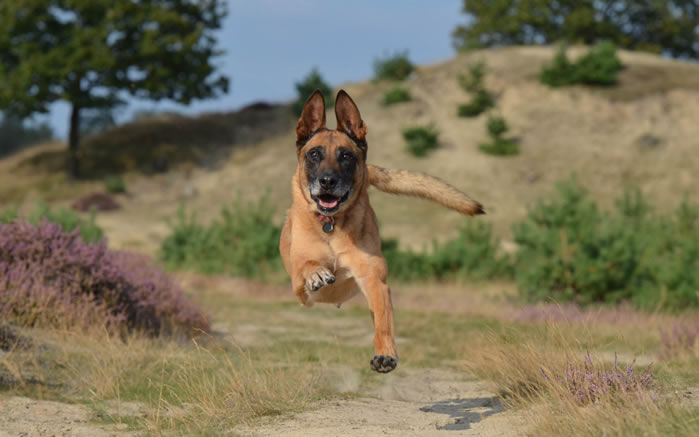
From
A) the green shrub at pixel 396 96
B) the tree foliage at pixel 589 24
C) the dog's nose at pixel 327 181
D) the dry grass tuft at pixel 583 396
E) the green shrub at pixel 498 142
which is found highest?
the tree foliage at pixel 589 24

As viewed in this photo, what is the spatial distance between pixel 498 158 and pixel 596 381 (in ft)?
118

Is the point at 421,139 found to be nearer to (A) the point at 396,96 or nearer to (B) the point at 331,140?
(A) the point at 396,96

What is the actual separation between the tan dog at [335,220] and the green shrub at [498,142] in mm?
36076

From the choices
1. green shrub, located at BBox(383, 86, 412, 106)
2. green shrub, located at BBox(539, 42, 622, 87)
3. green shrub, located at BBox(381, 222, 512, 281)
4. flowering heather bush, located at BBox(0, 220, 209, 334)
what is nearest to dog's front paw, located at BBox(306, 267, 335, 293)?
flowering heather bush, located at BBox(0, 220, 209, 334)

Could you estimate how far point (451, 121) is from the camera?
45.3m

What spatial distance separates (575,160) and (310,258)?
3672cm

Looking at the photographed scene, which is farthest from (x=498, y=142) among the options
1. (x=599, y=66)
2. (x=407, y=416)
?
(x=407, y=416)

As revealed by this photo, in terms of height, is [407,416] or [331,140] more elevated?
[331,140]

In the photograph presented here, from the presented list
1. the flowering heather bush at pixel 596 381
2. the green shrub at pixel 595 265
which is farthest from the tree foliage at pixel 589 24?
the flowering heather bush at pixel 596 381

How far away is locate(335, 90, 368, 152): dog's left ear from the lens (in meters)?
5.94

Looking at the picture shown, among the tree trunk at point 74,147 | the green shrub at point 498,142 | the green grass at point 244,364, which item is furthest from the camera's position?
the tree trunk at point 74,147

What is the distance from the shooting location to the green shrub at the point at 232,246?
2227 cm

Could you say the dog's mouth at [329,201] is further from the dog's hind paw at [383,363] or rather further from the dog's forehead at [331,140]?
the dog's hind paw at [383,363]

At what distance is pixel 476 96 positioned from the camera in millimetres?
45469
